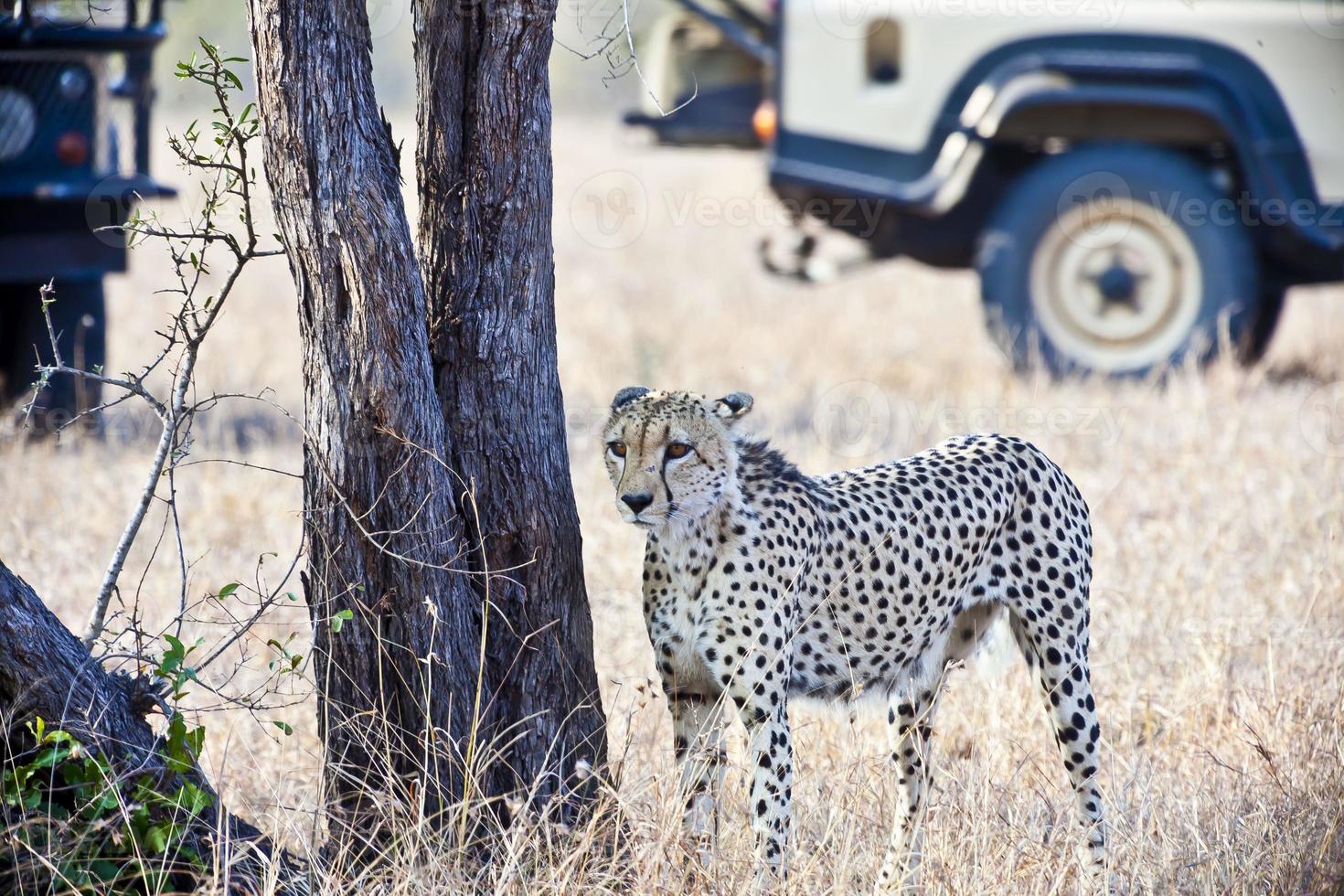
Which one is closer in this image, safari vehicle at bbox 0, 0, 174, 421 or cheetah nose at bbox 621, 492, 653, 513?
cheetah nose at bbox 621, 492, 653, 513

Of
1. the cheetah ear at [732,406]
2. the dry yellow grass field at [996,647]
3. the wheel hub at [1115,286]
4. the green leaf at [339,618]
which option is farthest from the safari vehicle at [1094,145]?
the green leaf at [339,618]

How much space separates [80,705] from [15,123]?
174 inches

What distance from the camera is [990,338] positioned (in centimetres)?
762

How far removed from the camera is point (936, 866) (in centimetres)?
288

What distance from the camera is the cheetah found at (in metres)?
2.95

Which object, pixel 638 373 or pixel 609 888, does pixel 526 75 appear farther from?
pixel 638 373

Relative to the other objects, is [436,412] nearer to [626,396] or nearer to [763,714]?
[626,396]

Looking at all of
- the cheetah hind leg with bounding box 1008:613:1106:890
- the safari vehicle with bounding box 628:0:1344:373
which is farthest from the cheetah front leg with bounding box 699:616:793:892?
the safari vehicle with bounding box 628:0:1344:373

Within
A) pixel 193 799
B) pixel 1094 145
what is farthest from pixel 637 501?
pixel 1094 145

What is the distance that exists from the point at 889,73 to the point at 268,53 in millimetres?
5080

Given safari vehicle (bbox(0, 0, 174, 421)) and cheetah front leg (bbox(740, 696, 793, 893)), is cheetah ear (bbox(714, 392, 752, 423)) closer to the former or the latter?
cheetah front leg (bbox(740, 696, 793, 893))

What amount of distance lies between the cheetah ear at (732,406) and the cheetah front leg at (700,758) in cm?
59

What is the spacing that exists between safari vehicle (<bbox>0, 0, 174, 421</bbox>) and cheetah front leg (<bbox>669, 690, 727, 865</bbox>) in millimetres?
3913

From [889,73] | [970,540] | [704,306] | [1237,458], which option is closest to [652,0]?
[704,306]
